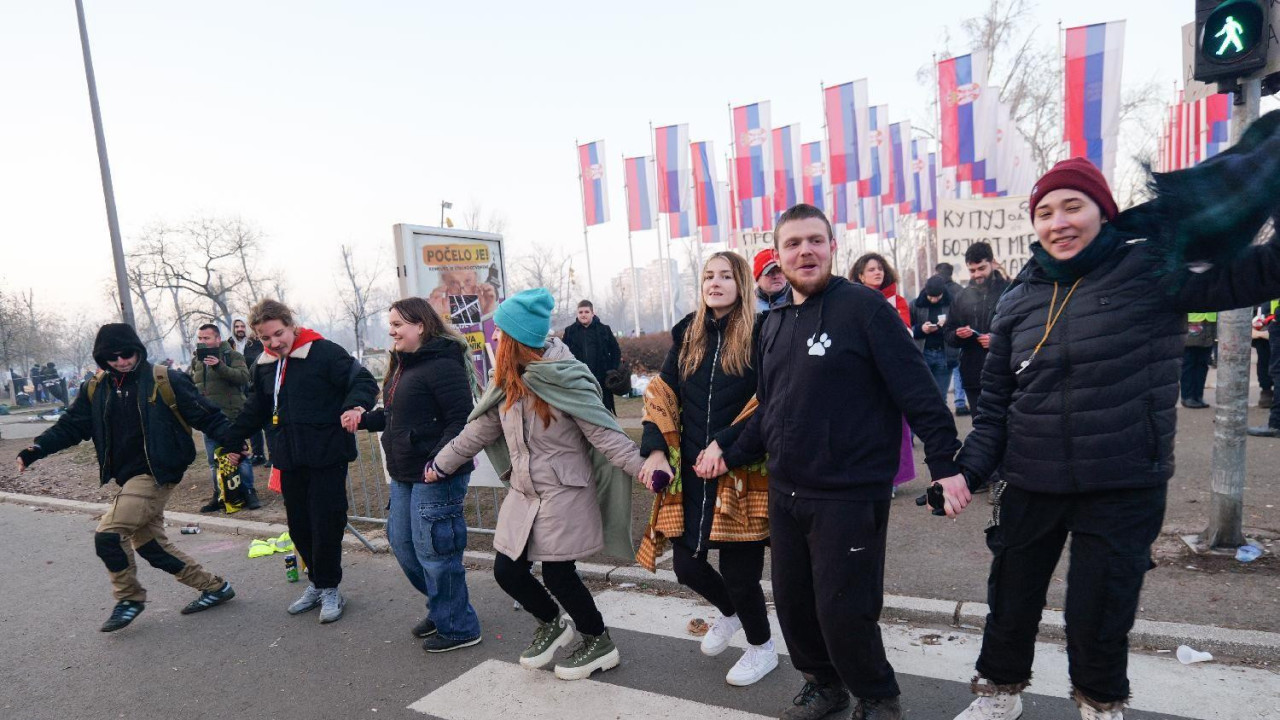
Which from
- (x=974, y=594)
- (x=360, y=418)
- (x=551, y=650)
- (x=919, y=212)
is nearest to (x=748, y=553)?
(x=551, y=650)

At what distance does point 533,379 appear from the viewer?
11.9 feet

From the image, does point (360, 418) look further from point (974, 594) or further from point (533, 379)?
point (974, 594)

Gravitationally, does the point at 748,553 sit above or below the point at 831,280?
below

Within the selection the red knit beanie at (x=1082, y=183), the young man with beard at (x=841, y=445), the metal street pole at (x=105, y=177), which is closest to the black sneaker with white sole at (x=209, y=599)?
the young man with beard at (x=841, y=445)

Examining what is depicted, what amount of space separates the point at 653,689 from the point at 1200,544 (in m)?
3.48

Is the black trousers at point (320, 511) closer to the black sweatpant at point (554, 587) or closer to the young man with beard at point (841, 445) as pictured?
the black sweatpant at point (554, 587)

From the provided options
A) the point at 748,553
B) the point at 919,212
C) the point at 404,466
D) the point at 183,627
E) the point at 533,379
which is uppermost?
the point at 919,212

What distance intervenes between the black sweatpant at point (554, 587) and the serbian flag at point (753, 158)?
23.5 meters

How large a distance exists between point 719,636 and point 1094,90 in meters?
18.1

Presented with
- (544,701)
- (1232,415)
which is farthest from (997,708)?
(1232,415)

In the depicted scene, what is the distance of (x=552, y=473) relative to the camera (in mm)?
3611

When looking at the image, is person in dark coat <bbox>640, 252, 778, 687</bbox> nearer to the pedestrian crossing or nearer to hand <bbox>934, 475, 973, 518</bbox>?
the pedestrian crossing

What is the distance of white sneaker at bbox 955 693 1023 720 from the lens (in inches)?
112

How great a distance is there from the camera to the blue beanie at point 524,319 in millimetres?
3656
